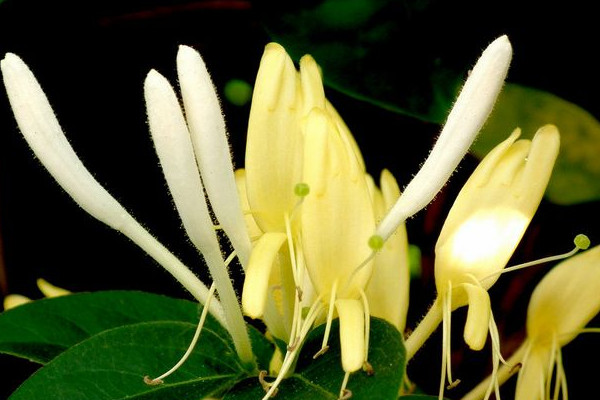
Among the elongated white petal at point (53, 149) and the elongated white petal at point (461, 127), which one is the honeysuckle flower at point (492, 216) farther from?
the elongated white petal at point (53, 149)

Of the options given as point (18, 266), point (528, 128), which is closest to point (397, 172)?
point (528, 128)

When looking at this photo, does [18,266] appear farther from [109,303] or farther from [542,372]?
[542,372]

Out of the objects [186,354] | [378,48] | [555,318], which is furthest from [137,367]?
[378,48]

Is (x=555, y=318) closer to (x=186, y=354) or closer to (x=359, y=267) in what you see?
(x=359, y=267)

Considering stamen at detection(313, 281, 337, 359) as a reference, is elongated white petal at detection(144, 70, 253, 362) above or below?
above

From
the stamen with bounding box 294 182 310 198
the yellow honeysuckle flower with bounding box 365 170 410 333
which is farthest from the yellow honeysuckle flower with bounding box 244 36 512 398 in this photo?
the yellow honeysuckle flower with bounding box 365 170 410 333

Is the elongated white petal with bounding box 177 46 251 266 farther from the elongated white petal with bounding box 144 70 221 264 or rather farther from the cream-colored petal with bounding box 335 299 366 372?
the cream-colored petal with bounding box 335 299 366 372
